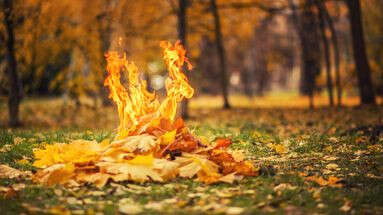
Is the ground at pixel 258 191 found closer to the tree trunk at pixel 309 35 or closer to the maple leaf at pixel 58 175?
the maple leaf at pixel 58 175

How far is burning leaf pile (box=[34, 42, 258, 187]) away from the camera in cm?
686

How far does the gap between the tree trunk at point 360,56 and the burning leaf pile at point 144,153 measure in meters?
15.0

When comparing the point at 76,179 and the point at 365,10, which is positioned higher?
the point at 365,10

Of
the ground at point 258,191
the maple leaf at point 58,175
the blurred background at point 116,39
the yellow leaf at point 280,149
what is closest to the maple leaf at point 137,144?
the ground at point 258,191

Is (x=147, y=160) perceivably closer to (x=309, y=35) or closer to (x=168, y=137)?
(x=168, y=137)

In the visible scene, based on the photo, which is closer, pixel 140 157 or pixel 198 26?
pixel 140 157

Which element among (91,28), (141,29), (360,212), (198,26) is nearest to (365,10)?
(198,26)

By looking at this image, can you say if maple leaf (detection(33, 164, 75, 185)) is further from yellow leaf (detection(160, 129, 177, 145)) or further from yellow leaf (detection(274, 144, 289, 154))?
yellow leaf (detection(274, 144, 289, 154))

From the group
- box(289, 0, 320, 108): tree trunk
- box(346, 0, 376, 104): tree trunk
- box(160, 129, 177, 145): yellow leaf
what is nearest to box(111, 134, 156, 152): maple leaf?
box(160, 129, 177, 145): yellow leaf

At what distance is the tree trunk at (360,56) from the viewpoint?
21.7m

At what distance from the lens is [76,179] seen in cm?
688

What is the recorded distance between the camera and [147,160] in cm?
683

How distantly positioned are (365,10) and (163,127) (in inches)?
912

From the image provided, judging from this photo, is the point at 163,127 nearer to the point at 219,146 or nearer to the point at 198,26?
the point at 219,146
